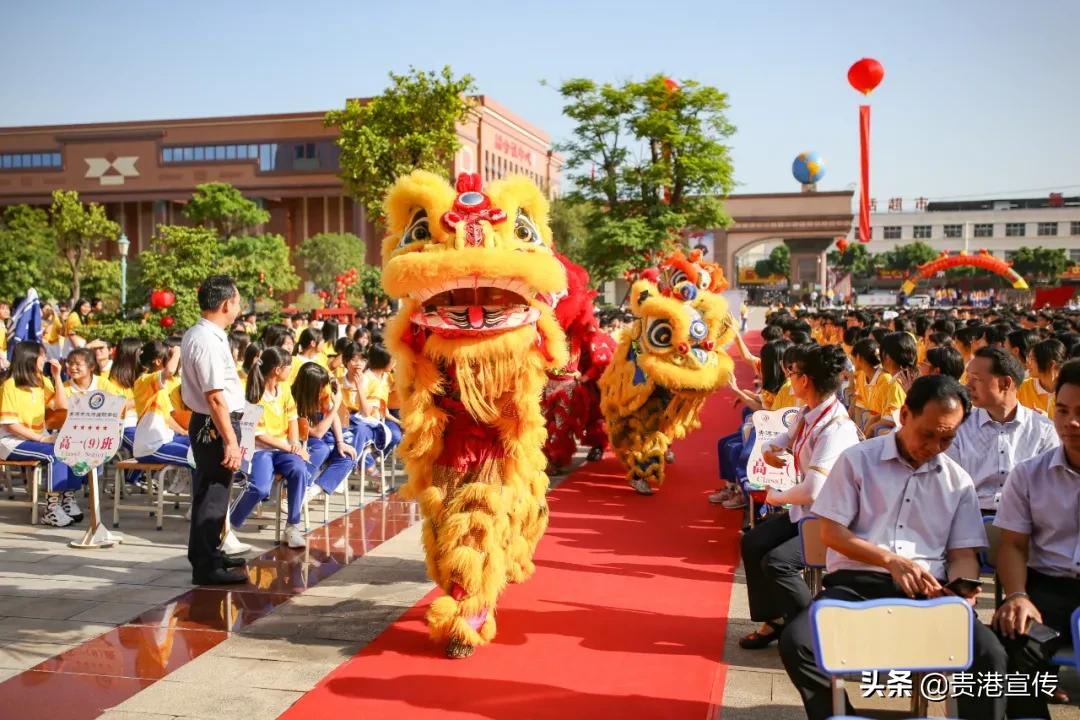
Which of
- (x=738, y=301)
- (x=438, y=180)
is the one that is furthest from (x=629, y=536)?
(x=738, y=301)

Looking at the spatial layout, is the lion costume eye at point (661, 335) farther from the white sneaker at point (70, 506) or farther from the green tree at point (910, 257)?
the green tree at point (910, 257)

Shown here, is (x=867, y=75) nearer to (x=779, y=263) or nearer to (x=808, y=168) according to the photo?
(x=808, y=168)

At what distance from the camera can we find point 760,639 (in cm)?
446

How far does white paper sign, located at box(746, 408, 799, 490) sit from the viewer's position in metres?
4.99

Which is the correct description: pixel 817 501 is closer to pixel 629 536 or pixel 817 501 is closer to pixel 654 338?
pixel 629 536

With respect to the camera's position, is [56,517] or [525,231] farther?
[56,517]

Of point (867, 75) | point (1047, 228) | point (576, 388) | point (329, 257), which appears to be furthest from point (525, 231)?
→ point (1047, 228)

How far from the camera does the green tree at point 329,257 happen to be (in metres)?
39.2

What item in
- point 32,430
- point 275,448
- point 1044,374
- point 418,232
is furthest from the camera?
Answer: point 32,430

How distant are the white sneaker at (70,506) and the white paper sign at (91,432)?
95cm

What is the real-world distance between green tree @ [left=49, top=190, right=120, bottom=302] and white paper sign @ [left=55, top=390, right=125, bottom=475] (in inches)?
1331

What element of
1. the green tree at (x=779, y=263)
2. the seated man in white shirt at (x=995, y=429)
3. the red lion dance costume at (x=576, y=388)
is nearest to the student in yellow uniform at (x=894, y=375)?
the seated man in white shirt at (x=995, y=429)

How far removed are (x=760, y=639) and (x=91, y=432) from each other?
445 centimetres

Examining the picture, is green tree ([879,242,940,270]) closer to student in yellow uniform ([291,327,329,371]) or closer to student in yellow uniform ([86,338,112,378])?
student in yellow uniform ([291,327,329,371])
